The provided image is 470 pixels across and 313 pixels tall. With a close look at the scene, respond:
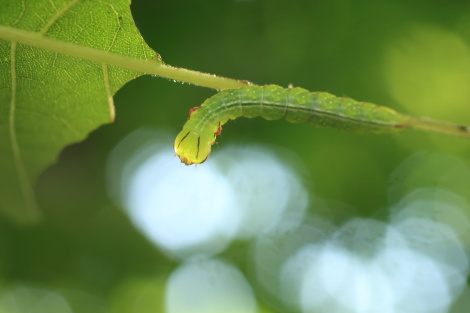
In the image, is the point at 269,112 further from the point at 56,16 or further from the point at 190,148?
the point at 56,16

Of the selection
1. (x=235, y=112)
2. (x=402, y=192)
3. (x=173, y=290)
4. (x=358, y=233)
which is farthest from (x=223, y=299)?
(x=235, y=112)

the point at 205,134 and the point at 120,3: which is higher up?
the point at 120,3

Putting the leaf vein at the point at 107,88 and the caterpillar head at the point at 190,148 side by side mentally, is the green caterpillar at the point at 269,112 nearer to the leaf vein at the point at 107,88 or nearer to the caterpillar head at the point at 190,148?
the caterpillar head at the point at 190,148

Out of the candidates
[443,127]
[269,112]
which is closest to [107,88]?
[269,112]

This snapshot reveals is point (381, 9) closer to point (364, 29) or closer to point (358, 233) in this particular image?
point (364, 29)

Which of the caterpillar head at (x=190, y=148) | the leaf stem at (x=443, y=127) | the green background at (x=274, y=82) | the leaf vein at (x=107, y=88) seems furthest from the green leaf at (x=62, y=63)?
the green background at (x=274, y=82)

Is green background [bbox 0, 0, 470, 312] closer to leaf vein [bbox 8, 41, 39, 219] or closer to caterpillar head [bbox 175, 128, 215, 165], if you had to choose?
leaf vein [bbox 8, 41, 39, 219]
